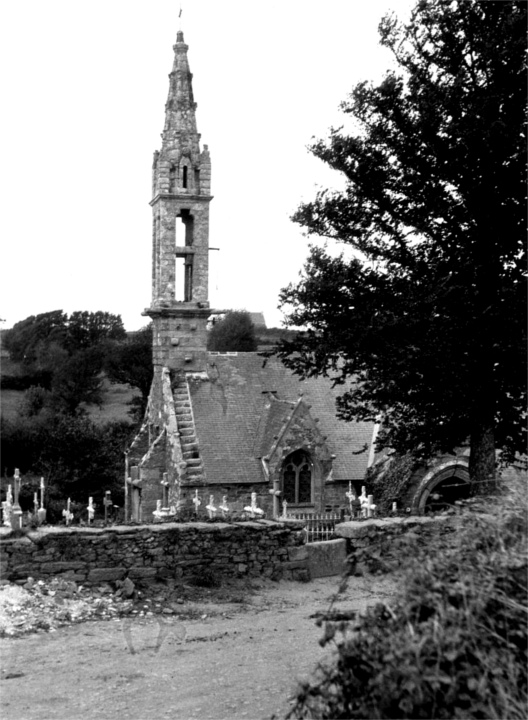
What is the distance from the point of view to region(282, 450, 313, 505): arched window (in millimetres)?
32094

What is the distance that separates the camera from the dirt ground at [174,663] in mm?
8633

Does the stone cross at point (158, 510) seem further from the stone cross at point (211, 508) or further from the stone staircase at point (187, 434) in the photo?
the stone cross at point (211, 508)

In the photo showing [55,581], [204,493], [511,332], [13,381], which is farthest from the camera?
[13,381]

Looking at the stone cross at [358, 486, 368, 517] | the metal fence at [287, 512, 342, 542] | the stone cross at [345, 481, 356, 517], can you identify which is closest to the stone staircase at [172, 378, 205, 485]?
the metal fence at [287, 512, 342, 542]

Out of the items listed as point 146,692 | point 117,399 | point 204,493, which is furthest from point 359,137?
point 117,399

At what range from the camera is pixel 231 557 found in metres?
14.4

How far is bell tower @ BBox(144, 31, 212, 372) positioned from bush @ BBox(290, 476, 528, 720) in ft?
93.0

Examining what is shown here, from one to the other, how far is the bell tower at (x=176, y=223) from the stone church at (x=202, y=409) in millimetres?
38

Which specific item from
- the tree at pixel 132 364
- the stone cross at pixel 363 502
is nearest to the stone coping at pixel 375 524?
the stone cross at pixel 363 502

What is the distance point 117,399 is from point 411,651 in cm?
7238

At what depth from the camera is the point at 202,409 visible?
108 ft

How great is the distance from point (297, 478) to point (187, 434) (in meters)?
4.19

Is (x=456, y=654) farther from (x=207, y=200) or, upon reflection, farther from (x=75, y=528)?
(x=207, y=200)

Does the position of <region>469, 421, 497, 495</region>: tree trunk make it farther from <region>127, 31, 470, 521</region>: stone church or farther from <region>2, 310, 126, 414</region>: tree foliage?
<region>2, 310, 126, 414</region>: tree foliage
